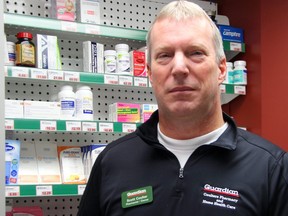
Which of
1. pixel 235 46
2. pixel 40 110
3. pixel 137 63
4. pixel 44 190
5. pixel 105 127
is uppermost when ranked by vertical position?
pixel 235 46

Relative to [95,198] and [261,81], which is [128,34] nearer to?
[261,81]

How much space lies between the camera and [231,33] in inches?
127

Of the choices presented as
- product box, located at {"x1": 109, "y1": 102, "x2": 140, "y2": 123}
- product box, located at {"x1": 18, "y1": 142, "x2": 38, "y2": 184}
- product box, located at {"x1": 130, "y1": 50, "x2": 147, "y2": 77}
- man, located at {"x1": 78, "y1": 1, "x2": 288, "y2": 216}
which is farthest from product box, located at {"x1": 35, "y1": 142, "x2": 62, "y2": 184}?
man, located at {"x1": 78, "y1": 1, "x2": 288, "y2": 216}

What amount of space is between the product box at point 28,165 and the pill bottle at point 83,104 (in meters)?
0.34

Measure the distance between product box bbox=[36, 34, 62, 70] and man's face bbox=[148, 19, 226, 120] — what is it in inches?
49.5

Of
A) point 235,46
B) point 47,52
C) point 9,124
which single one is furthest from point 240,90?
point 9,124

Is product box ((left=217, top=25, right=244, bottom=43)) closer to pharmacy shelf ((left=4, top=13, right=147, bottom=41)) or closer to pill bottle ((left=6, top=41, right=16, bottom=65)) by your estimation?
pharmacy shelf ((left=4, top=13, right=147, bottom=41))

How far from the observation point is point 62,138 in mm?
2939

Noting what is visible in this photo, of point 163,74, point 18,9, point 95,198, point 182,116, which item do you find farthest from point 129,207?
point 18,9

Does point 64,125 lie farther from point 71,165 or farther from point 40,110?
point 71,165

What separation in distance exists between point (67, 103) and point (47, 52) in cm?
32

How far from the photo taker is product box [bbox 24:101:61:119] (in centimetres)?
249

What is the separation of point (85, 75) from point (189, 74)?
53.5 inches

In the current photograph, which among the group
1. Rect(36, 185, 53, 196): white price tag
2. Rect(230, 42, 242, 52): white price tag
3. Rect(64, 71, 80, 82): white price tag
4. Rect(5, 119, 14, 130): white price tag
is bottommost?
Rect(36, 185, 53, 196): white price tag
